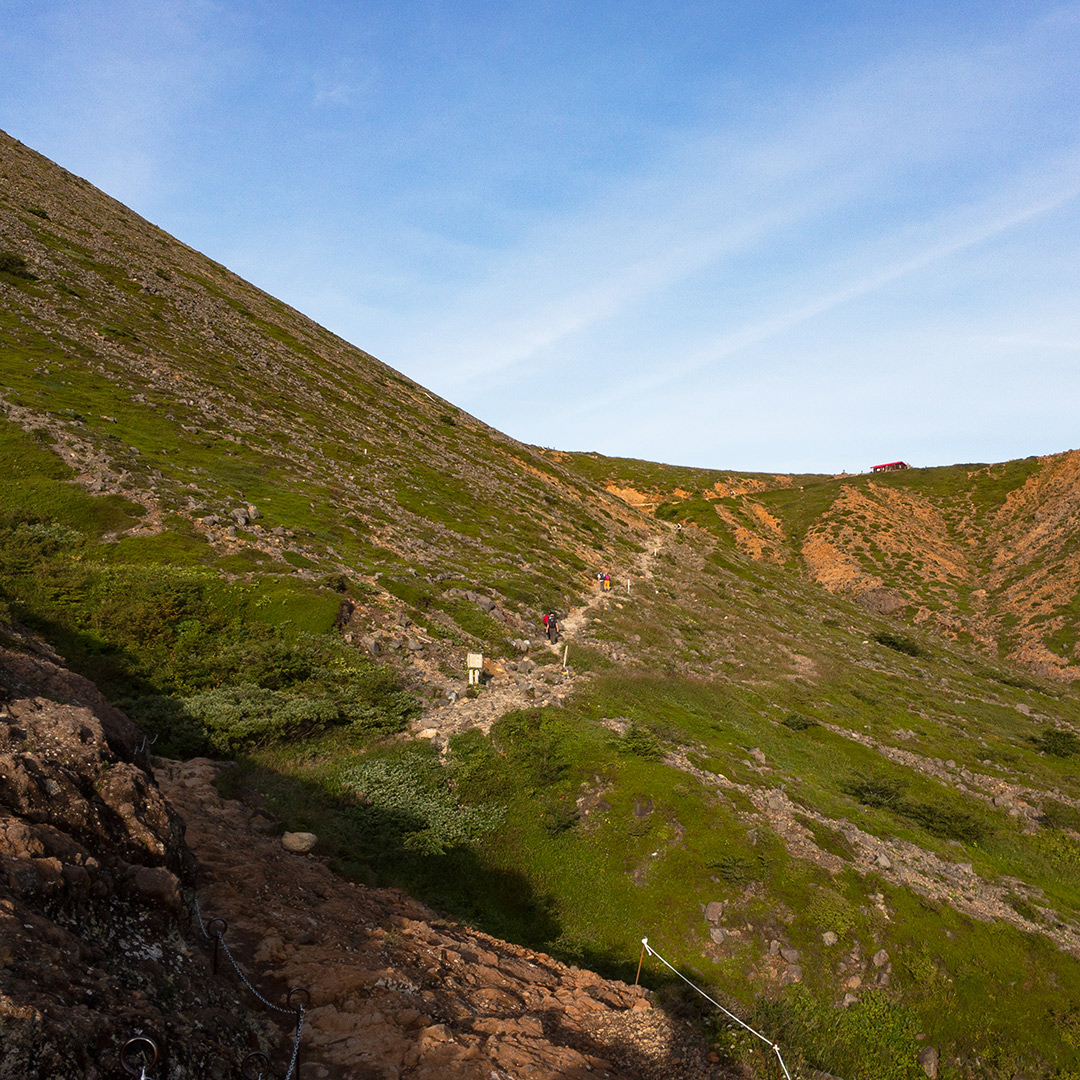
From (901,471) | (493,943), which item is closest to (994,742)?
(493,943)

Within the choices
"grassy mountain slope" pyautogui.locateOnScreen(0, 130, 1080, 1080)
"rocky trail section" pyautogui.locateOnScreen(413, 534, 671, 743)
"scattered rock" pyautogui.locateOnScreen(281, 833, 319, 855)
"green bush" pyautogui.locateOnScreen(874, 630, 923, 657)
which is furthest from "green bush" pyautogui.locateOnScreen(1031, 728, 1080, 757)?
"scattered rock" pyautogui.locateOnScreen(281, 833, 319, 855)

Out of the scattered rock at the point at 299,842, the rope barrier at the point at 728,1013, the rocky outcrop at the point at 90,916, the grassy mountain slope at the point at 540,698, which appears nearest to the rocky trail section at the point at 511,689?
the grassy mountain slope at the point at 540,698

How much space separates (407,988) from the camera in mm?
11477

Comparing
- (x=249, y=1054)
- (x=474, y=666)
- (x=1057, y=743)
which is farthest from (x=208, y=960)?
(x=1057, y=743)

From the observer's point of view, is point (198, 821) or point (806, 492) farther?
point (806, 492)

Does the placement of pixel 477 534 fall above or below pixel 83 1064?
above

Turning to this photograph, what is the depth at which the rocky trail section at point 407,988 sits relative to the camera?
32.9 feet

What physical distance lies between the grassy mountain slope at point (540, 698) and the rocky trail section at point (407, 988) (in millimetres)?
2820

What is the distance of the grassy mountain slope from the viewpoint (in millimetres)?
19750

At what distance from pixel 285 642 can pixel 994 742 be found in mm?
50789

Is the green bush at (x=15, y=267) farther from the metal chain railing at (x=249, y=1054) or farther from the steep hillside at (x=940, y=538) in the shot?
the steep hillside at (x=940, y=538)

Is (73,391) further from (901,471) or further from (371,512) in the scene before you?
(901,471)

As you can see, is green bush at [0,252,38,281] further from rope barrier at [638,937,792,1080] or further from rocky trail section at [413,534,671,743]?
rope barrier at [638,937,792,1080]

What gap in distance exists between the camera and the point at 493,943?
16.0 meters
